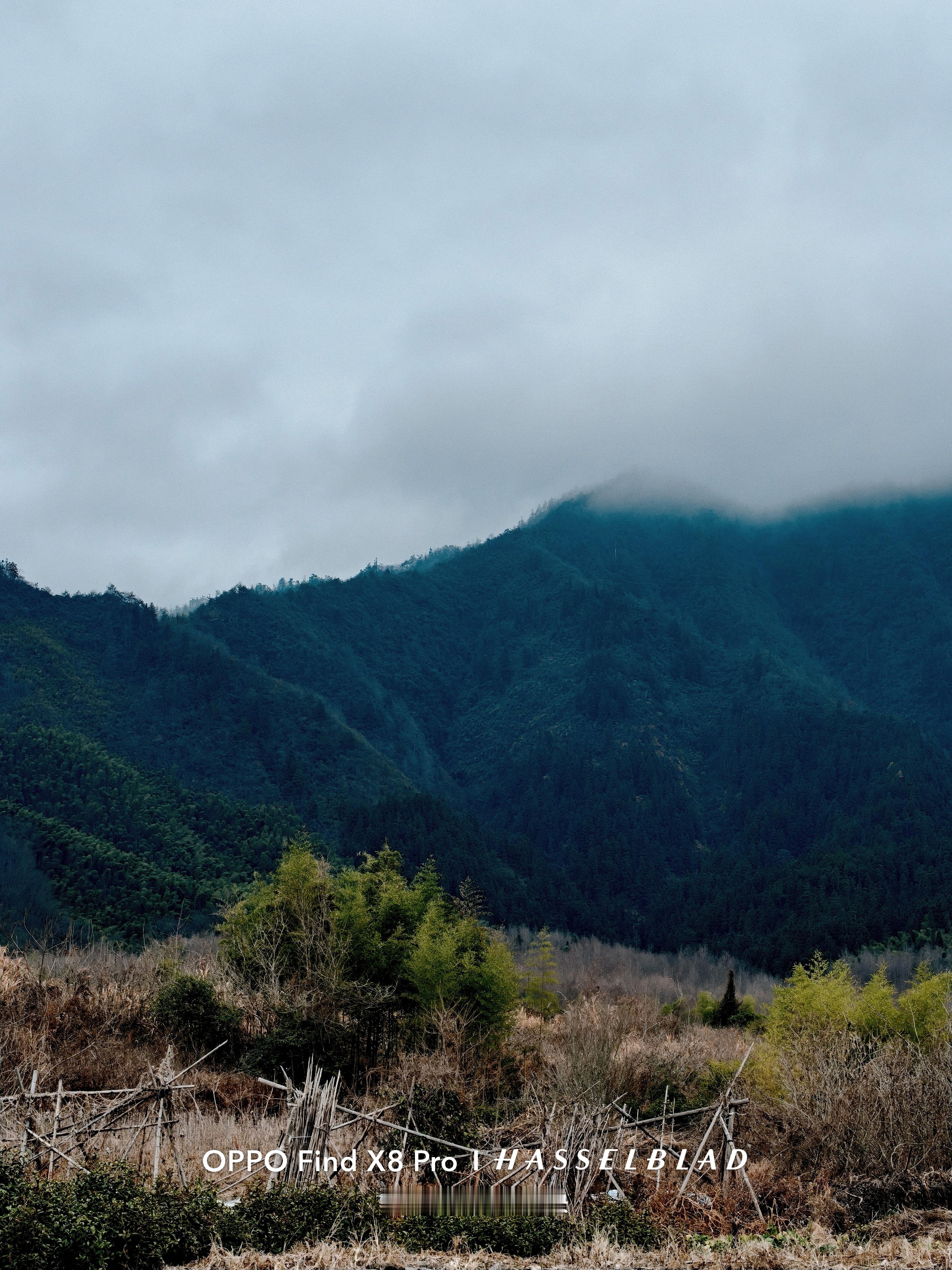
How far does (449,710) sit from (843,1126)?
168 meters

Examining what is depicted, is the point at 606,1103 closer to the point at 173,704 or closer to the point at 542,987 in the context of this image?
the point at 542,987

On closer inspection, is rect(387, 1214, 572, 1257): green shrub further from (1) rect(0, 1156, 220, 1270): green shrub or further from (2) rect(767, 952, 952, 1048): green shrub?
(2) rect(767, 952, 952, 1048): green shrub

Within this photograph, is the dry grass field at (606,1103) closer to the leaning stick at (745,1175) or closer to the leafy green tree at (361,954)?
the leaning stick at (745,1175)

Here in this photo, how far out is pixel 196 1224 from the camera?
42.6ft

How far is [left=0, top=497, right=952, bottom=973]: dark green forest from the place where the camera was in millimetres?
85875

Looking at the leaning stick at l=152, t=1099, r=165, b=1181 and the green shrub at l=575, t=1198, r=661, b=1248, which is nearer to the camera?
the green shrub at l=575, t=1198, r=661, b=1248

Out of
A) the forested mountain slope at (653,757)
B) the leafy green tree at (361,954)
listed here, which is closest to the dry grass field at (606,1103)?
the leafy green tree at (361,954)

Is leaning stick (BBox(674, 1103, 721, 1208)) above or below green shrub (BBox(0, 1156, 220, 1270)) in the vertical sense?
below

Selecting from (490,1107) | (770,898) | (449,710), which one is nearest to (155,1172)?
(490,1107)

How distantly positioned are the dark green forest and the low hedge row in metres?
53.3

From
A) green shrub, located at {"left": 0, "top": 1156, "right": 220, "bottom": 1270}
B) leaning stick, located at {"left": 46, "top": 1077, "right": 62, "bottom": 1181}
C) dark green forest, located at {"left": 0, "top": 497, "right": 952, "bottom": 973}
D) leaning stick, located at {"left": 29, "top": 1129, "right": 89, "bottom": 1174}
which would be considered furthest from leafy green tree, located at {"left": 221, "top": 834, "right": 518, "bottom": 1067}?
dark green forest, located at {"left": 0, "top": 497, "right": 952, "bottom": 973}

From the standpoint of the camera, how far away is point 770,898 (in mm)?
101812

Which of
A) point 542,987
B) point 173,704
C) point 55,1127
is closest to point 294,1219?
point 55,1127

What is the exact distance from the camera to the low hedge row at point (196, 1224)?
11.7 meters
